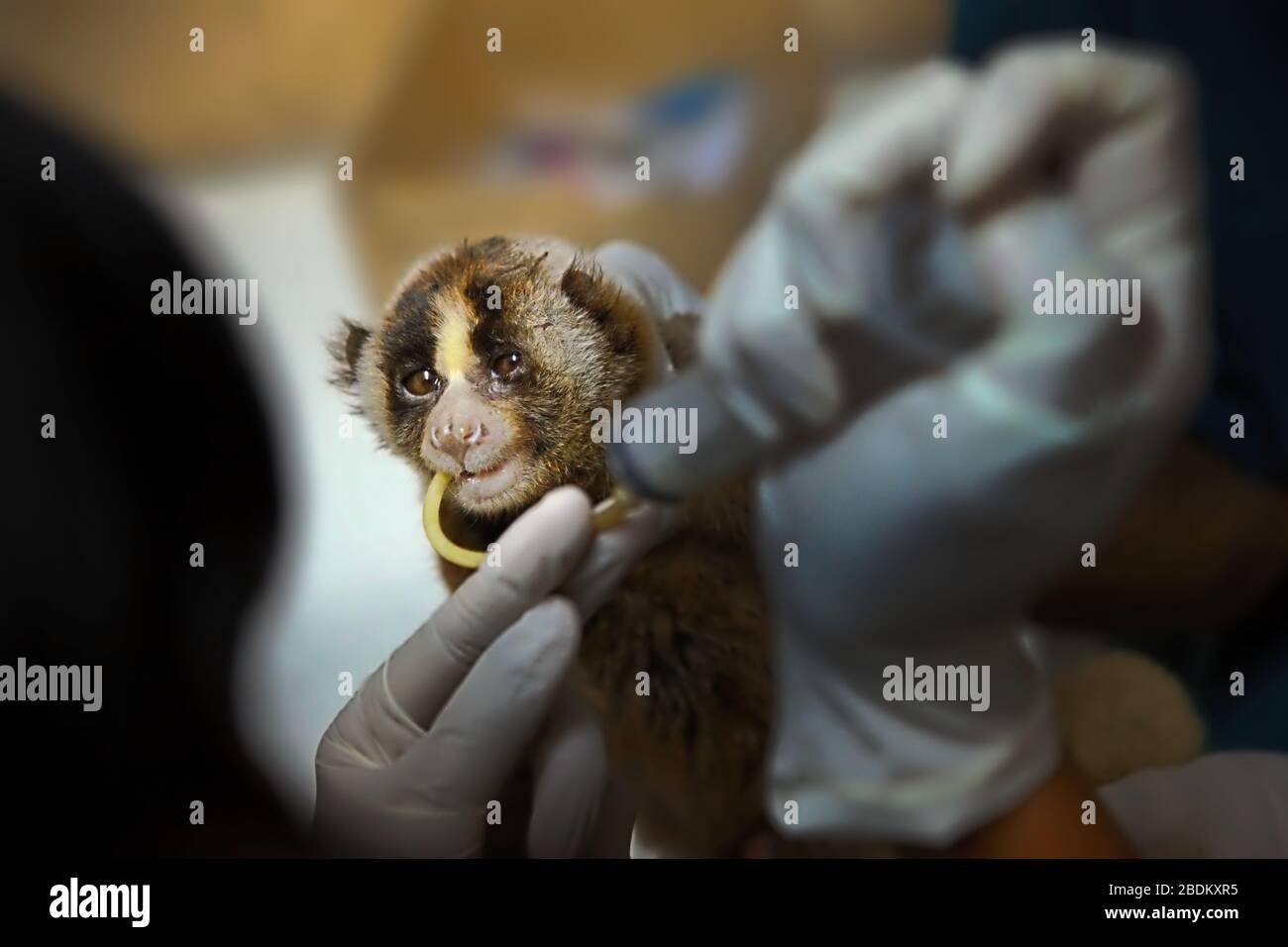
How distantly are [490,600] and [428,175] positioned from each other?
1.03ft

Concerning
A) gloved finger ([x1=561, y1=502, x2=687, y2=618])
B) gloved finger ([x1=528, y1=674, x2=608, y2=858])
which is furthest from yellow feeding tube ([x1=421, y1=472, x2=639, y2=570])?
gloved finger ([x1=528, y1=674, x2=608, y2=858])

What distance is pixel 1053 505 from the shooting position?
1.57ft

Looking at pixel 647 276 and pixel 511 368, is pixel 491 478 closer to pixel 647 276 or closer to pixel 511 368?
pixel 511 368

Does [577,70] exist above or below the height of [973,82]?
above

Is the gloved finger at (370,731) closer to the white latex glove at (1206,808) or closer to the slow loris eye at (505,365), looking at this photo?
the slow loris eye at (505,365)

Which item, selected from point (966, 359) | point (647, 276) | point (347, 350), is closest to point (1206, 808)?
point (966, 359)

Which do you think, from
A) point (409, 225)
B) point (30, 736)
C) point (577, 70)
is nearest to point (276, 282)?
point (409, 225)

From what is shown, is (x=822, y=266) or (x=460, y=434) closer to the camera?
(x=822, y=266)

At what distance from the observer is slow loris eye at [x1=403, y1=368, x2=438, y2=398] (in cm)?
69

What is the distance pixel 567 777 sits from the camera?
26.9 inches

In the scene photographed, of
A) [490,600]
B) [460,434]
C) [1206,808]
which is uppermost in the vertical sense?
[460,434]

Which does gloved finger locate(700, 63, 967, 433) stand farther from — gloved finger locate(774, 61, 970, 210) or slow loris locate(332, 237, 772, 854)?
slow loris locate(332, 237, 772, 854)
